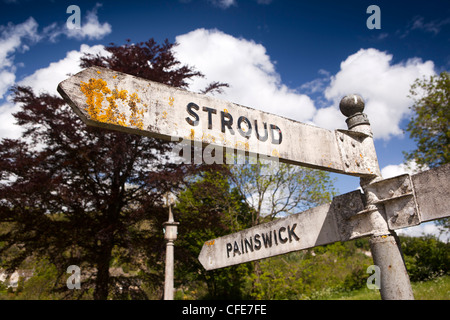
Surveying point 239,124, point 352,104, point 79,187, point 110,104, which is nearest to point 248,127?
point 239,124

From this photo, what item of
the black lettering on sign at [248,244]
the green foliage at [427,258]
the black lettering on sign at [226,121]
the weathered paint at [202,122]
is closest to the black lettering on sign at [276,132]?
the weathered paint at [202,122]

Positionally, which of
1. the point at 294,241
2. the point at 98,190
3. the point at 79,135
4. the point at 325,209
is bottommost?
the point at 294,241

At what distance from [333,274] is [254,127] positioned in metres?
15.4

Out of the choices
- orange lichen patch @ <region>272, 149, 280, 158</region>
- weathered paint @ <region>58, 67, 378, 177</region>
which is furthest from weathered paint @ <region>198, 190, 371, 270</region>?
orange lichen patch @ <region>272, 149, 280, 158</region>

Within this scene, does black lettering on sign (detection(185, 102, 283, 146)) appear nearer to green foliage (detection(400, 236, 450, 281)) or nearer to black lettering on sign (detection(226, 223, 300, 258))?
black lettering on sign (detection(226, 223, 300, 258))

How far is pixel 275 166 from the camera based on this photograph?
561 inches

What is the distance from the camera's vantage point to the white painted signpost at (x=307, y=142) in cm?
147

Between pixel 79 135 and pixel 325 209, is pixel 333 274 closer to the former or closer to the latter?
pixel 79 135

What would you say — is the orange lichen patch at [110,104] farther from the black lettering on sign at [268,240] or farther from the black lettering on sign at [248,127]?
the black lettering on sign at [268,240]

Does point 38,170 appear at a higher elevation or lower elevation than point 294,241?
higher

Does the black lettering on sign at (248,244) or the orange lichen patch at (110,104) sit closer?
the orange lichen patch at (110,104)

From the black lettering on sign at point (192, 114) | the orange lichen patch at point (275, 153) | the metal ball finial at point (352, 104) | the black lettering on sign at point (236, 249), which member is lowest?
the black lettering on sign at point (236, 249)
